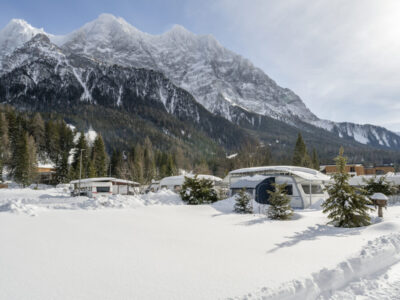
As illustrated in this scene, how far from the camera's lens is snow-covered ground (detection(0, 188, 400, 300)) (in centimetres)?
411

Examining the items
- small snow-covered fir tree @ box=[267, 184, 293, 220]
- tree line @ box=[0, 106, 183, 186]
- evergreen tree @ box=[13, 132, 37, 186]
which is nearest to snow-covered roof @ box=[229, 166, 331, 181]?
small snow-covered fir tree @ box=[267, 184, 293, 220]

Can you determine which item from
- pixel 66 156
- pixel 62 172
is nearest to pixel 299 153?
pixel 62 172

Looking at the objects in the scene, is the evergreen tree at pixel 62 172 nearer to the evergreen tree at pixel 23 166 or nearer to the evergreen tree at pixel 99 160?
the evergreen tree at pixel 99 160

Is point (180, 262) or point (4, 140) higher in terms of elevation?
point (4, 140)

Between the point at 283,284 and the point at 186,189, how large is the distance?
1496 cm

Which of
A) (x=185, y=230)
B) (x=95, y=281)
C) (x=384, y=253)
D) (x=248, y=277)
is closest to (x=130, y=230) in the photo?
(x=185, y=230)

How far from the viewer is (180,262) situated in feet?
17.9

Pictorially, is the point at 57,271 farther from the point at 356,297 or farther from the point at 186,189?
the point at 186,189

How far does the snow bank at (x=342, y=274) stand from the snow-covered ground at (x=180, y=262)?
0.06 ft

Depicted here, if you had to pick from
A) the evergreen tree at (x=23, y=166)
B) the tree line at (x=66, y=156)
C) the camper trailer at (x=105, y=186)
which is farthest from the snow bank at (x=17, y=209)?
the evergreen tree at (x=23, y=166)

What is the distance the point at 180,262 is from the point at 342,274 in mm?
3195

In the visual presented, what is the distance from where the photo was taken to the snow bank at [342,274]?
4.20 metres

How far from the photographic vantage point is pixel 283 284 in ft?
14.5

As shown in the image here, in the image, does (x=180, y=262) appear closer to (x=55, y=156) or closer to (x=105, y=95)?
(x=55, y=156)
